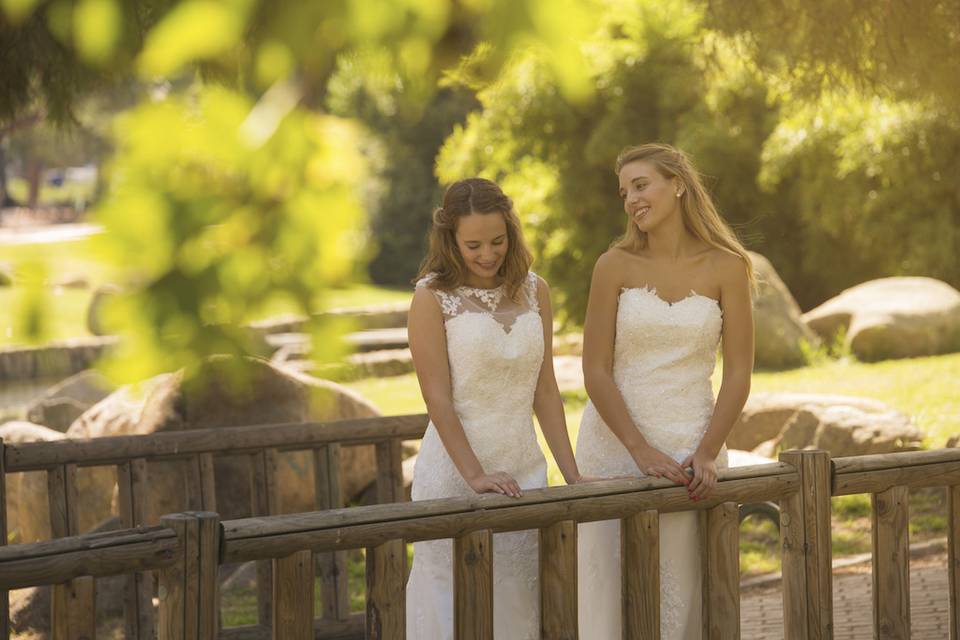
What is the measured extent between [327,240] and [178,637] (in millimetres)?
2090

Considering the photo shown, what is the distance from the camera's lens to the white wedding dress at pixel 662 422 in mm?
4004

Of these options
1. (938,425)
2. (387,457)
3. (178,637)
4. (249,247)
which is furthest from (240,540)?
(938,425)

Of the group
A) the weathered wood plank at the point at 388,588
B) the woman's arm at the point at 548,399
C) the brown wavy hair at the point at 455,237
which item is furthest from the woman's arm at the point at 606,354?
the weathered wood plank at the point at 388,588

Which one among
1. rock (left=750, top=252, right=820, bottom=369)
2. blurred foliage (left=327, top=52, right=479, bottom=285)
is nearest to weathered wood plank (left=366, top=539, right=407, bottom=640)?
rock (left=750, top=252, right=820, bottom=369)

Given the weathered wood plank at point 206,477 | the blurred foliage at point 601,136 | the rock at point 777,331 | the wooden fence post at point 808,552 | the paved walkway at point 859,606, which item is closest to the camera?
the wooden fence post at point 808,552

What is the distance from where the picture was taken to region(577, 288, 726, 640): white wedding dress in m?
4.00

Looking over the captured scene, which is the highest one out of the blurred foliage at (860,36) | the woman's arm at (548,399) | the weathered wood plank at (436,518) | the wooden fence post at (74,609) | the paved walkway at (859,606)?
the blurred foliage at (860,36)

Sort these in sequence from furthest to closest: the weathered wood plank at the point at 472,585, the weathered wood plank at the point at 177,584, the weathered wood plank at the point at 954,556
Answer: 1. the weathered wood plank at the point at 954,556
2. the weathered wood plank at the point at 472,585
3. the weathered wood plank at the point at 177,584

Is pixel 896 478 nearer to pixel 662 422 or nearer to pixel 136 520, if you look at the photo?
pixel 662 422

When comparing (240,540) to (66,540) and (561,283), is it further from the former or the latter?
(561,283)

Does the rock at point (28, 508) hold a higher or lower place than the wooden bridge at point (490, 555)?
lower

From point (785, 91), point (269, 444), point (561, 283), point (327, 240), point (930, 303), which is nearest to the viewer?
point (327, 240)

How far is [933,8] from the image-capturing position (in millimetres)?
7215

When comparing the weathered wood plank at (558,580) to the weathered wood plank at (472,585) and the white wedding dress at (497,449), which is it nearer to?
the weathered wood plank at (472,585)
